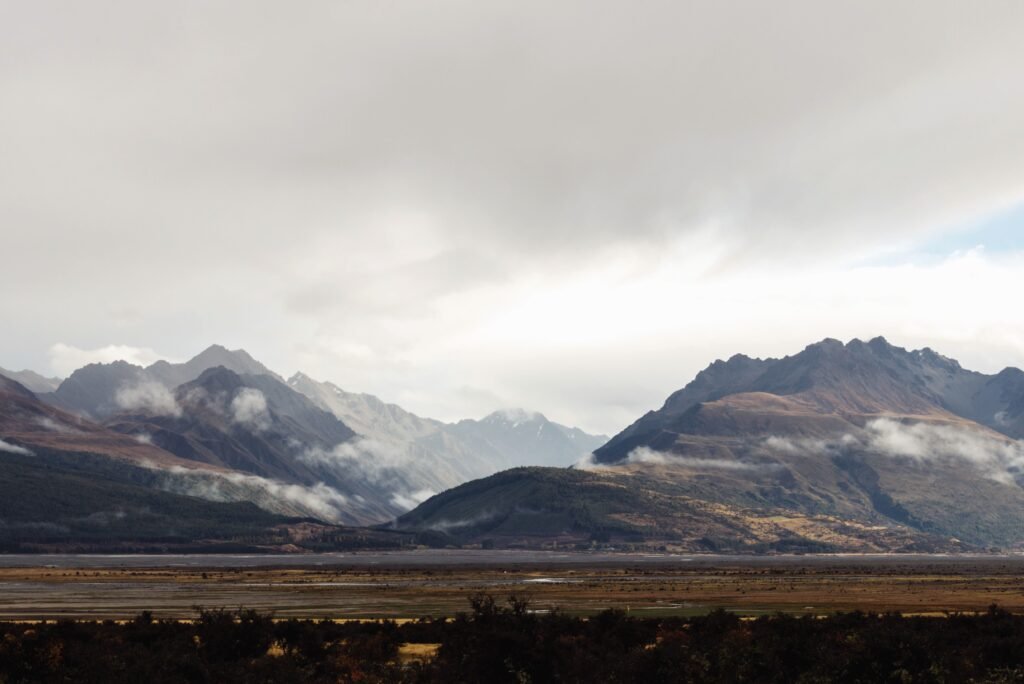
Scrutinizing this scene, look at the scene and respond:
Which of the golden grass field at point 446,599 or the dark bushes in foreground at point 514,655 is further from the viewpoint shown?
the golden grass field at point 446,599

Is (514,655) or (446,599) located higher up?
(514,655)

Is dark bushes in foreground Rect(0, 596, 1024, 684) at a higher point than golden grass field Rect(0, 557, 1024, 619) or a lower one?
higher

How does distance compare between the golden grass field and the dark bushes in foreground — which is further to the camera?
the golden grass field

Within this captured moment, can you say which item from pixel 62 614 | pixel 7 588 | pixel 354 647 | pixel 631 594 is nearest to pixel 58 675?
pixel 354 647

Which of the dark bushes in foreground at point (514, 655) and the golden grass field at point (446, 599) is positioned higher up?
the dark bushes in foreground at point (514, 655)

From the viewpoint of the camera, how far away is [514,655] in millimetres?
54094

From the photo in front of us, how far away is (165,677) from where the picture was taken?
50219 mm

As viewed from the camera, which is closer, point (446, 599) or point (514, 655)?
point (514, 655)

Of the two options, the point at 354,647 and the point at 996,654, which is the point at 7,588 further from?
the point at 996,654

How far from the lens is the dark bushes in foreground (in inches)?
2115

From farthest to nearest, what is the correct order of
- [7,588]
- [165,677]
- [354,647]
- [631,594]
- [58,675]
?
1. [7,588]
2. [631,594]
3. [354,647]
4. [58,675]
5. [165,677]

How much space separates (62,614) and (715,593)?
357ft

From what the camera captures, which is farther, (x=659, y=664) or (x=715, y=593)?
(x=715, y=593)

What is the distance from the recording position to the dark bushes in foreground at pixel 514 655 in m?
53.7
